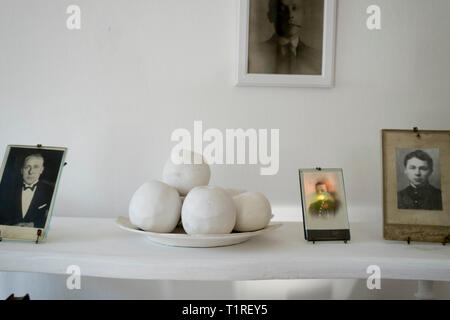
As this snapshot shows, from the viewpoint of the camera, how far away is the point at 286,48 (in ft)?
3.89

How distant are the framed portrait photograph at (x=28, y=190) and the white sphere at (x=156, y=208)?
0.19m

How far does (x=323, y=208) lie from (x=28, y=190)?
65 cm

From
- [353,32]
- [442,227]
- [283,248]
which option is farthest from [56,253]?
[353,32]

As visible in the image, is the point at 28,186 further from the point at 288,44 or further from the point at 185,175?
the point at 288,44

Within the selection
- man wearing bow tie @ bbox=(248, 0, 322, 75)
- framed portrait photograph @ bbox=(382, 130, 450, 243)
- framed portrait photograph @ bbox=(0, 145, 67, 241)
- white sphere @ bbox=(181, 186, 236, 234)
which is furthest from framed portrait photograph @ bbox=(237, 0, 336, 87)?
framed portrait photograph @ bbox=(0, 145, 67, 241)

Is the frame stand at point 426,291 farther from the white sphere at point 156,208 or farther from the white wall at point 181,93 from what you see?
the white sphere at point 156,208

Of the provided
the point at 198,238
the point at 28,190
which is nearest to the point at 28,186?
the point at 28,190

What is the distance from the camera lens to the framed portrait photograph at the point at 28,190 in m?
0.88

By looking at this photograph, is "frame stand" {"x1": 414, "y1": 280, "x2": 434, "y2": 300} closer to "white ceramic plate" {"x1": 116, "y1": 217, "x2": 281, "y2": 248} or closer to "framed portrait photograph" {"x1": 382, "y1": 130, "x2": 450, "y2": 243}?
"framed portrait photograph" {"x1": 382, "y1": 130, "x2": 450, "y2": 243}

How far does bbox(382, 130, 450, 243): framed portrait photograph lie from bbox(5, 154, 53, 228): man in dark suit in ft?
2.46

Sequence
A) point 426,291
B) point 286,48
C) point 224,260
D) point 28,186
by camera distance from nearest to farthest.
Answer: point 224,260 → point 28,186 → point 426,291 → point 286,48

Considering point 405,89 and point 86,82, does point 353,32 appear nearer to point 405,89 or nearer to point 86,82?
point 405,89

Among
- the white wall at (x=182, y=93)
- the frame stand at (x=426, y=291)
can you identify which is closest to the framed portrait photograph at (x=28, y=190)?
the white wall at (x=182, y=93)

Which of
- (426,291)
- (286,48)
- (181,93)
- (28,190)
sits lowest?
(426,291)
